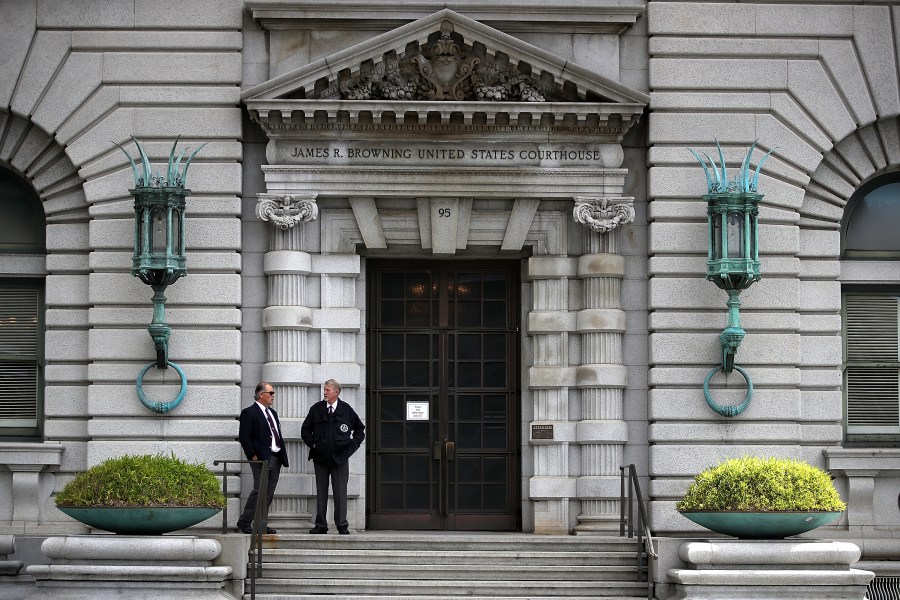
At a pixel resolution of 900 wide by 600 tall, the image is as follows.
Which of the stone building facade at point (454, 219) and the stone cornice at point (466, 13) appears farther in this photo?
the stone cornice at point (466, 13)

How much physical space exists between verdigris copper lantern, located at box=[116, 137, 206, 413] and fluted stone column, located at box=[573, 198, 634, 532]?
5.59m

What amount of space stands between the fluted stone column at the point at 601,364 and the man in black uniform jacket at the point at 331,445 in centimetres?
336

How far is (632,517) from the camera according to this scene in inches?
817

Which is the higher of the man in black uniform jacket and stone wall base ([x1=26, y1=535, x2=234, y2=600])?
the man in black uniform jacket

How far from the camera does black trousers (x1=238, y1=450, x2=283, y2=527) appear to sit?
2014 cm

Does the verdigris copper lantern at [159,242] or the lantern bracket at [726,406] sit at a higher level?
the verdigris copper lantern at [159,242]

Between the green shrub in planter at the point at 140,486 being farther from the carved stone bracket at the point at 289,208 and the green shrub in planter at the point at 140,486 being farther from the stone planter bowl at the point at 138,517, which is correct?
the carved stone bracket at the point at 289,208

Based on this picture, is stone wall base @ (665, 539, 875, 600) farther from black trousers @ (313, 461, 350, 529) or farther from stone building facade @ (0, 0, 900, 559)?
black trousers @ (313, 461, 350, 529)

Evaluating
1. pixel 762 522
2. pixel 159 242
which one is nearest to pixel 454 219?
pixel 159 242

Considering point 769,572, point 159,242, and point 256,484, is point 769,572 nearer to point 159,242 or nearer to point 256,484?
point 256,484

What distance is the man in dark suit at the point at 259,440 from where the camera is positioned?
2017cm

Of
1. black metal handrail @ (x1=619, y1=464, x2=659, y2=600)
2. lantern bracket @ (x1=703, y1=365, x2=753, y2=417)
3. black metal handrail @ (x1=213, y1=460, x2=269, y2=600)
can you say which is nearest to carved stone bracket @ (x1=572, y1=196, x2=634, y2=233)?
lantern bracket @ (x1=703, y1=365, x2=753, y2=417)

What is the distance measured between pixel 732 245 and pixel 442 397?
4.75m

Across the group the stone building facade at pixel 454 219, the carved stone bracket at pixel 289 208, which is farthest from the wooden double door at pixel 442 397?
the carved stone bracket at pixel 289 208
